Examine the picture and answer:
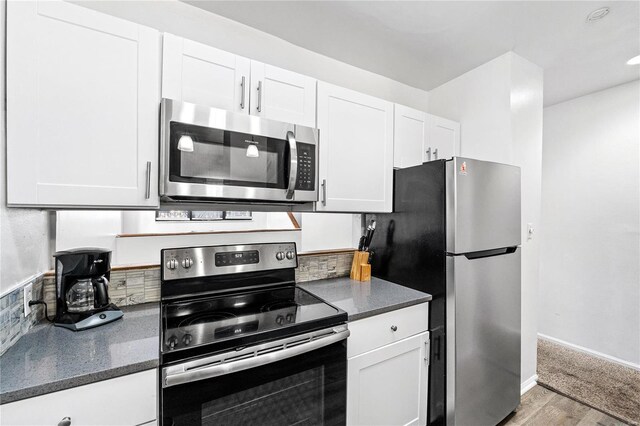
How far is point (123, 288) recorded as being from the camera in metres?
1.42

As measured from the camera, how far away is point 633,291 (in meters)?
2.55

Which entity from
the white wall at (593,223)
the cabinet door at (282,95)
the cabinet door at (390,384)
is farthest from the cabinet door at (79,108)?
the white wall at (593,223)

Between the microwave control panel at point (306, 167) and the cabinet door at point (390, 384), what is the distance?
93cm

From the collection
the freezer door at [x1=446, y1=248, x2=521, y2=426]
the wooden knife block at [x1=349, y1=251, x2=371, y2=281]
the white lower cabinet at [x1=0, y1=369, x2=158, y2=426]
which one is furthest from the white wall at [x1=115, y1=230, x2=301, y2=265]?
the freezer door at [x1=446, y1=248, x2=521, y2=426]

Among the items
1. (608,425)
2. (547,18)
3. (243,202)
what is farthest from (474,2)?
(608,425)

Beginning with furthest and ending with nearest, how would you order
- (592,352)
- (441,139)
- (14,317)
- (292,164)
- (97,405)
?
(592,352), (441,139), (292,164), (14,317), (97,405)

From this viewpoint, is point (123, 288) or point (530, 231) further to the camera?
point (530, 231)

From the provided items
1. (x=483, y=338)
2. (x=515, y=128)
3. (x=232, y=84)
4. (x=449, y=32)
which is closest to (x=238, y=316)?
(x=232, y=84)

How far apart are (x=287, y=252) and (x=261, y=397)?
81 centimetres

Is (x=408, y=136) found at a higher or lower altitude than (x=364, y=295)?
higher

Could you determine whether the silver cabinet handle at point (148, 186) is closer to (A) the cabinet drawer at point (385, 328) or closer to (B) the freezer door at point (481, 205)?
(A) the cabinet drawer at point (385, 328)

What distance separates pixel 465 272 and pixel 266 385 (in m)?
1.21

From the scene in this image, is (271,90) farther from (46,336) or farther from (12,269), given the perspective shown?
(46,336)

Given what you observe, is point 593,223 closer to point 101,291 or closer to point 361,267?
point 361,267
